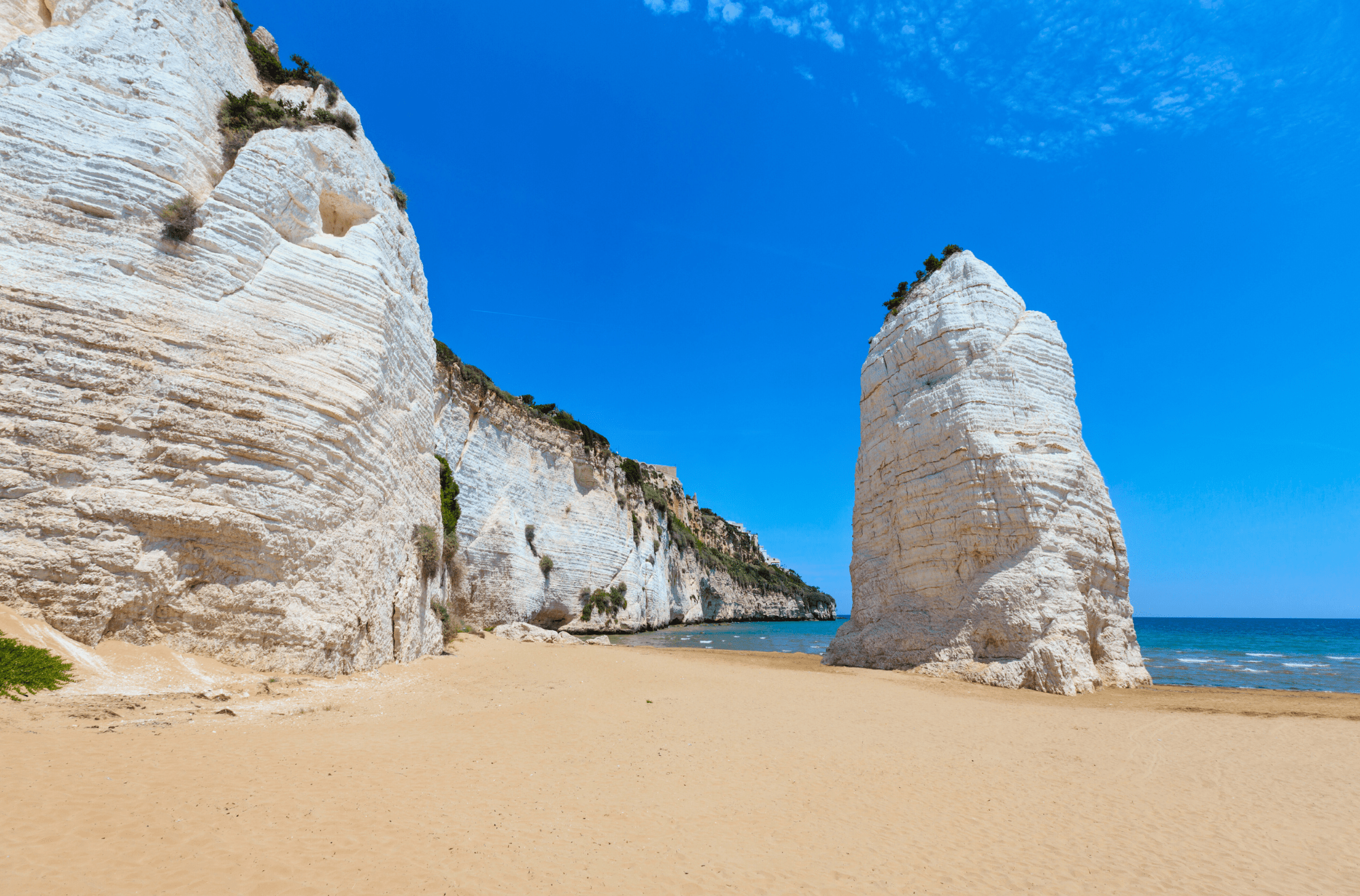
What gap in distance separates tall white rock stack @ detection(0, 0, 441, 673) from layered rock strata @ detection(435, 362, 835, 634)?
11595mm

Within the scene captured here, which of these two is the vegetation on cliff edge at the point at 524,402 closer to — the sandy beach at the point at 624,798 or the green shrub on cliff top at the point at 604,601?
the green shrub on cliff top at the point at 604,601

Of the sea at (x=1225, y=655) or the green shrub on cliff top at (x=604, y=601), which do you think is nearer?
the sea at (x=1225, y=655)

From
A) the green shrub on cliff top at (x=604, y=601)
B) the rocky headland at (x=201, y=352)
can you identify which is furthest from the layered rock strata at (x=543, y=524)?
the rocky headland at (x=201, y=352)

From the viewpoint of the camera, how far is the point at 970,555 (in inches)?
631

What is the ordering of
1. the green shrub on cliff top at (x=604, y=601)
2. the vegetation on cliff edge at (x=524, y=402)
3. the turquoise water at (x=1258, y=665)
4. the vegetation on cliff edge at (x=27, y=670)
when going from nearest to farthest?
the vegetation on cliff edge at (x=27, y=670) < the turquoise water at (x=1258, y=665) < the vegetation on cliff edge at (x=524, y=402) < the green shrub on cliff top at (x=604, y=601)

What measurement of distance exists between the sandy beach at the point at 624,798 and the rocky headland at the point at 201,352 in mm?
1168

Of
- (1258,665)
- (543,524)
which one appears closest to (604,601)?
(543,524)

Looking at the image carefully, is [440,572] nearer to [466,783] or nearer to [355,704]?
[355,704]

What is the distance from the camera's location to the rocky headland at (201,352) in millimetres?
8219

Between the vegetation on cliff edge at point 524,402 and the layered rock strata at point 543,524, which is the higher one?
the vegetation on cliff edge at point 524,402

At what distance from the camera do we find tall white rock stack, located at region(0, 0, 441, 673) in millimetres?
8156

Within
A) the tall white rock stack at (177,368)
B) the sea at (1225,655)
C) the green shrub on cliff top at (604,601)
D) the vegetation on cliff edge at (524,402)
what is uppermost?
the vegetation on cliff edge at (524,402)

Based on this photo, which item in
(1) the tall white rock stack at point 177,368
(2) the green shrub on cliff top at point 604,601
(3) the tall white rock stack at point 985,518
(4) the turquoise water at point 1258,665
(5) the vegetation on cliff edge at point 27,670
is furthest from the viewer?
(2) the green shrub on cliff top at point 604,601

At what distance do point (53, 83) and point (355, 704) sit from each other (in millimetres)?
10881
